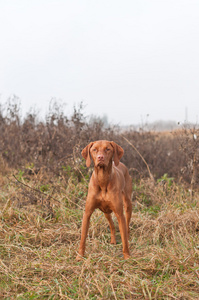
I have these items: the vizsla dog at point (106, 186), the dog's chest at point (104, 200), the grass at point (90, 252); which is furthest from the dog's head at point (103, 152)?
the grass at point (90, 252)

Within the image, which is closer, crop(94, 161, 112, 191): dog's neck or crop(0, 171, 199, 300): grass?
crop(0, 171, 199, 300): grass

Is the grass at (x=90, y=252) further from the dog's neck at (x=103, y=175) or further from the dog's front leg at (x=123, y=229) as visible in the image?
the dog's neck at (x=103, y=175)

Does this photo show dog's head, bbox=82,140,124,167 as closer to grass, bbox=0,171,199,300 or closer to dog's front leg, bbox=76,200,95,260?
dog's front leg, bbox=76,200,95,260

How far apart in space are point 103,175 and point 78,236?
4.07 ft

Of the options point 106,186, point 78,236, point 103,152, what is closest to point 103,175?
point 106,186

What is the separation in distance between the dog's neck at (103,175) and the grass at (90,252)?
2.40 ft

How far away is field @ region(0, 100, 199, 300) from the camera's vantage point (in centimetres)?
267

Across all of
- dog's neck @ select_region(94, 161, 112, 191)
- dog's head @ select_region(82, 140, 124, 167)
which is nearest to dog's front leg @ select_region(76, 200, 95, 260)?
dog's neck @ select_region(94, 161, 112, 191)

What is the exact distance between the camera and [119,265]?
3.06 meters

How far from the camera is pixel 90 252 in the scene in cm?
346

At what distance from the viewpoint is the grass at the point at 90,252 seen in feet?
8.63

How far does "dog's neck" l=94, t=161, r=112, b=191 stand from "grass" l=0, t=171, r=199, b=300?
731 millimetres

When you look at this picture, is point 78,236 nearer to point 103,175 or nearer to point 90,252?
point 90,252

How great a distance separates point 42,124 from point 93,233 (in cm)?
388
